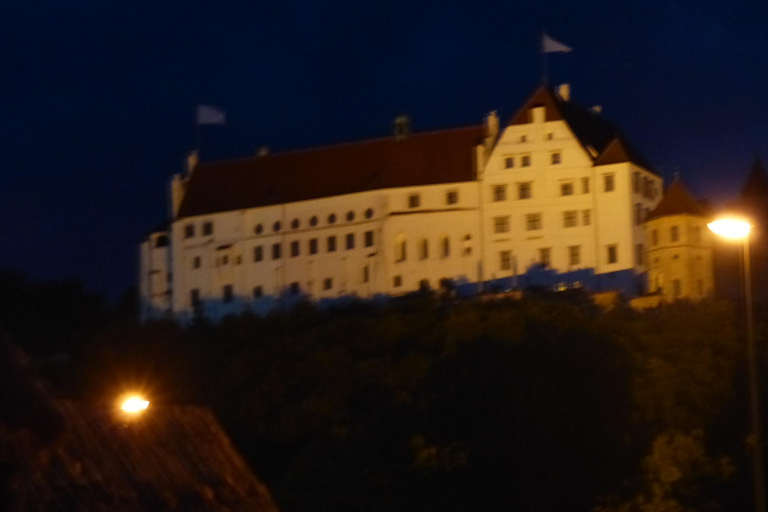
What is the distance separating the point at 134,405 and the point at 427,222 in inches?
2628

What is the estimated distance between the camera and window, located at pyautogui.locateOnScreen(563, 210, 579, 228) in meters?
80.8

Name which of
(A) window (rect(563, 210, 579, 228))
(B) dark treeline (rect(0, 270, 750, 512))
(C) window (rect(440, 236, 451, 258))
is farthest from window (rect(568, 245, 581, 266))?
(B) dark treeline (rect(0, 270, 750, 512))

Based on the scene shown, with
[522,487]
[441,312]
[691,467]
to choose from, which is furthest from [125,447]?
[441,312]

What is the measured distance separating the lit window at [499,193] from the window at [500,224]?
1418 mm

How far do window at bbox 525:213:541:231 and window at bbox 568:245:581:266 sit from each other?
249 cm

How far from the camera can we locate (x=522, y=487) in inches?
1433

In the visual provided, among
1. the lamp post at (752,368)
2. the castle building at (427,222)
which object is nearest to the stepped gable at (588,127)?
the castle building at (427,222)

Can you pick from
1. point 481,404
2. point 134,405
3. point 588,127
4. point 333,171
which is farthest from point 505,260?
point 134,405

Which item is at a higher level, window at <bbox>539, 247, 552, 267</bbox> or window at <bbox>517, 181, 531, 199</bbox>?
window at <bbox>517, 181, 531, 199</bbox>

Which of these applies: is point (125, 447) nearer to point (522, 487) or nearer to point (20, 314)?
point (522, 487)

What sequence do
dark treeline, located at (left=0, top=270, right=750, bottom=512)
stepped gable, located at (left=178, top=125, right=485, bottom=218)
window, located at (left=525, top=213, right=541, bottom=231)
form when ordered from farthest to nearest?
stepped gable, located at (left=178, top=125, right=485, bottom=218) < window, located at (left=525, top=213, right=541, bottom=231) < dark treeline, located at (left=0, top=270, right=750, bottom=512)

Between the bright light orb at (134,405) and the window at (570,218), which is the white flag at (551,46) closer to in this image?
the window at (570,218)

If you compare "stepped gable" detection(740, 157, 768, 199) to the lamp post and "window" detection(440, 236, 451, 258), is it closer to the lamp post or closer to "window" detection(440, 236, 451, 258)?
"window" detection(440, 236, 451, 258)

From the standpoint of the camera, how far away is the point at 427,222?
83812 millimetres
